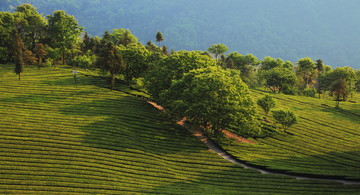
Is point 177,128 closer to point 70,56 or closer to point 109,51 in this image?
point 109,51

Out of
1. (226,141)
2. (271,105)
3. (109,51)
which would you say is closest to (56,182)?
(226,141)

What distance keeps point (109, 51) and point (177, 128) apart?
32.9 meters

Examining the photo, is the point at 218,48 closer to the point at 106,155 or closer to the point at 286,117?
the point at 286,117

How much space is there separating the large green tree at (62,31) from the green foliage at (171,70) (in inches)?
2246

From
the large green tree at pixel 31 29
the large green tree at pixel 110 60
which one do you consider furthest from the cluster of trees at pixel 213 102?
the large green tree at pixel 31 29

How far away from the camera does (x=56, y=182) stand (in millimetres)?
32781

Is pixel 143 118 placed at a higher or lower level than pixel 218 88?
lower

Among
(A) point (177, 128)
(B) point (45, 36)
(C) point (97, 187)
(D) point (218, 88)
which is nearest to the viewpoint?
(C) point (97, 187)

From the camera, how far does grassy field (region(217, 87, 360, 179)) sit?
43.9 metres

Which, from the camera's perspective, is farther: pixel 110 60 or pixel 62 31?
pixel 62 31

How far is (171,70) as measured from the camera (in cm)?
6269

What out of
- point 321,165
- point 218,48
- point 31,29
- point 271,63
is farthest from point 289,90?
point 31,29

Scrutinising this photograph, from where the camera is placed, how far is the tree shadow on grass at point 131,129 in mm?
45094

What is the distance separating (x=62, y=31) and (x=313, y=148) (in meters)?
103
